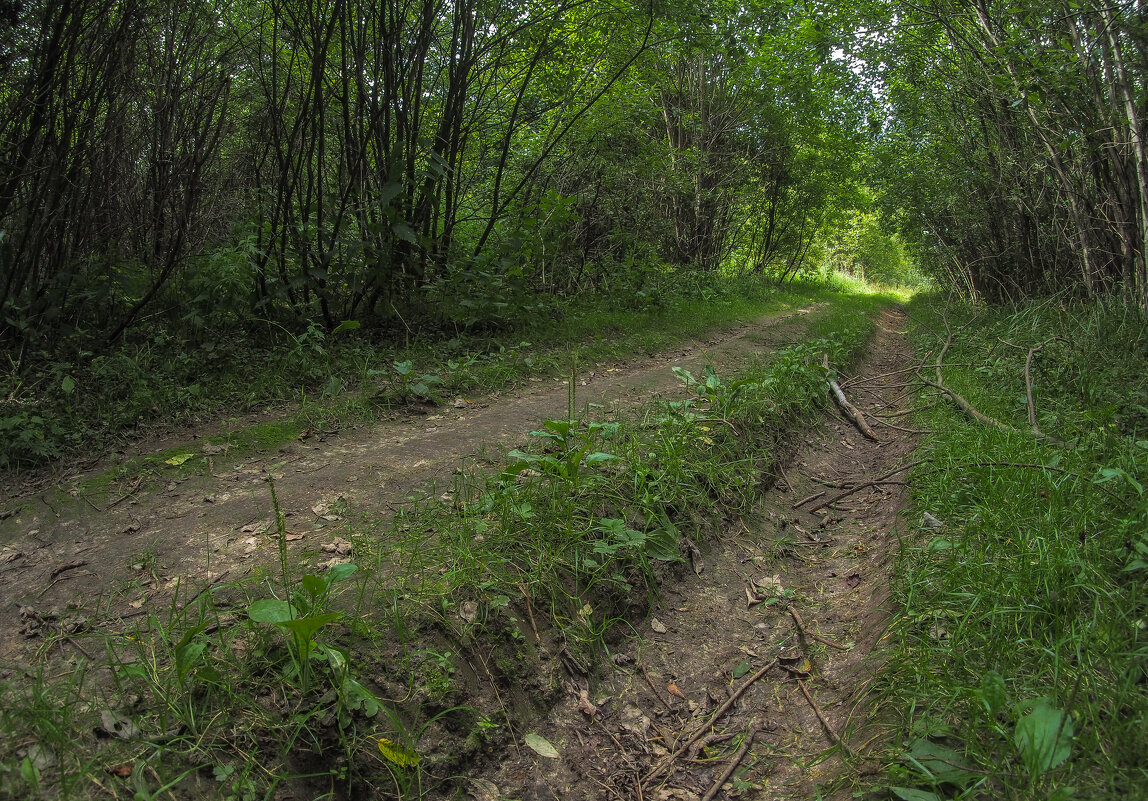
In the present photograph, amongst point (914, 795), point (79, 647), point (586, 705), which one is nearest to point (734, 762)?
point (586, 705)

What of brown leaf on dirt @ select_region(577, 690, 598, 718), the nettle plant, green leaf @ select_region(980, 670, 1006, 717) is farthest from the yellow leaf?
green leaf @ select_region(980, 670, 1006, 717)

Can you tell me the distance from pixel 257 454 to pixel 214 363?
1.42 m

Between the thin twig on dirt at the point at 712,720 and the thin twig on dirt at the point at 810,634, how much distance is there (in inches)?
8.3

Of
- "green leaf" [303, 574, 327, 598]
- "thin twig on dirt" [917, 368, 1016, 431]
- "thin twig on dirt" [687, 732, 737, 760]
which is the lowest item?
"thin twig on dirt" [687, 732, 737, 760]

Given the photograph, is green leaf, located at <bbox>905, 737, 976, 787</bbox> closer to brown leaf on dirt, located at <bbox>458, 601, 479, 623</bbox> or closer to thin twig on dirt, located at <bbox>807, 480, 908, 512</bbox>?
brown leaf on dirt, located at <bbox>458, 601, 479, 623</bbox>

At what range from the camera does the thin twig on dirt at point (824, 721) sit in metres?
1.66

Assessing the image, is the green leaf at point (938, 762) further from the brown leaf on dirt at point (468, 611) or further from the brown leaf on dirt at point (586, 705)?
the brown leaf on dirt at point (468, 611)

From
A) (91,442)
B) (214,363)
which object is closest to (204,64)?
(214,363)

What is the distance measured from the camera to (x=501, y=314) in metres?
5.86

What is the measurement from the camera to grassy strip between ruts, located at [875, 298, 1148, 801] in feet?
4.22

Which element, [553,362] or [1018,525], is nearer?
[1018,525]

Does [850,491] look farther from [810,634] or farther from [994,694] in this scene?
[994,694]

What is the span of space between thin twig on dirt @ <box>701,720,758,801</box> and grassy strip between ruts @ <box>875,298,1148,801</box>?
16.1 inches

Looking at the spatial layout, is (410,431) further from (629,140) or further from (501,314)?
(629,140)
